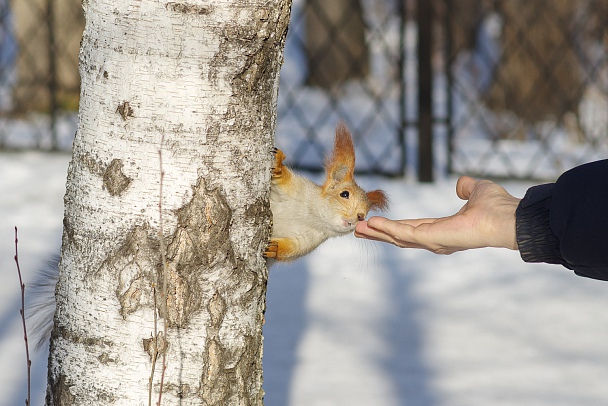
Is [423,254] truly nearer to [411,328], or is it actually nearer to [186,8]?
[411,328]

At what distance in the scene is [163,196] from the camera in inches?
65.2

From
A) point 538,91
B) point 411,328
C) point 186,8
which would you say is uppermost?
point 538,91

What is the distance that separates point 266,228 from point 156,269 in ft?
0.97

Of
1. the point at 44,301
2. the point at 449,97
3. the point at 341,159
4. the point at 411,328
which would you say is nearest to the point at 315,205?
the point at 341,159

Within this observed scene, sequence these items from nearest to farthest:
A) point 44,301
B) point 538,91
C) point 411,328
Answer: point 44,301 < point 411,328 < point 538,91

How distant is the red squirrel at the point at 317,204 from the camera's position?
2.45 metres

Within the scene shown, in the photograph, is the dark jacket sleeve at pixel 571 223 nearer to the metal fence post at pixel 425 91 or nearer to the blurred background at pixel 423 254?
the blurred background at pixel 423 254

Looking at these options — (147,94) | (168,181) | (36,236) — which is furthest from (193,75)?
(36,236)

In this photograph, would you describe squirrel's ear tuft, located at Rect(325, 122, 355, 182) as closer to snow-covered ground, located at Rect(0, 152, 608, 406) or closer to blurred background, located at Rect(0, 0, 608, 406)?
blurred background, located at Rect(0, 0, 608, 406)

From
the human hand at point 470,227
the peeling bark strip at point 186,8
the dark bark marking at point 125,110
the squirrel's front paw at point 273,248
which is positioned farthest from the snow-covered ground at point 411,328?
the peeling bark strip at point 186,8

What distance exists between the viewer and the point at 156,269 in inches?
66.0

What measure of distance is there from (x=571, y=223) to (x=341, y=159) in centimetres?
89

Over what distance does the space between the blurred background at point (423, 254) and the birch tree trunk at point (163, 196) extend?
4.09ft

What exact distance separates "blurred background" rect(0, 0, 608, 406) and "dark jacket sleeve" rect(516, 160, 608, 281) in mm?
1099
